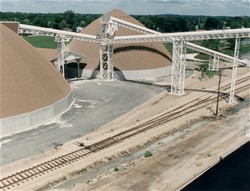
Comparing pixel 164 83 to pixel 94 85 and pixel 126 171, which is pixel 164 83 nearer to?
pixel 94 85

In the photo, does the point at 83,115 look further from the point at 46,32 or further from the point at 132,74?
the point at 132,74

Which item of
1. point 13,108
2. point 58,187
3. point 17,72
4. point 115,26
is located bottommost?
point 58,187

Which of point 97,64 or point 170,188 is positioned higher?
point 97,64

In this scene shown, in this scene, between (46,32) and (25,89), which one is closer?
(25,89)

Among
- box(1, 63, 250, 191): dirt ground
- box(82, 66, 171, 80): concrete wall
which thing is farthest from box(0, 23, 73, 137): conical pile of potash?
box(82, 66, 171, 80): concrete wall

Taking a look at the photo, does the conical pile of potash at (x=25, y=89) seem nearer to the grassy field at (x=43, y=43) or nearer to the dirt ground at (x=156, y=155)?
the dirt ground at (x=156, y=155)

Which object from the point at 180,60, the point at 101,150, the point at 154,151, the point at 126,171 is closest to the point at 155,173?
the point at 126,171

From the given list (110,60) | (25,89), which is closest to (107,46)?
(110,60)
